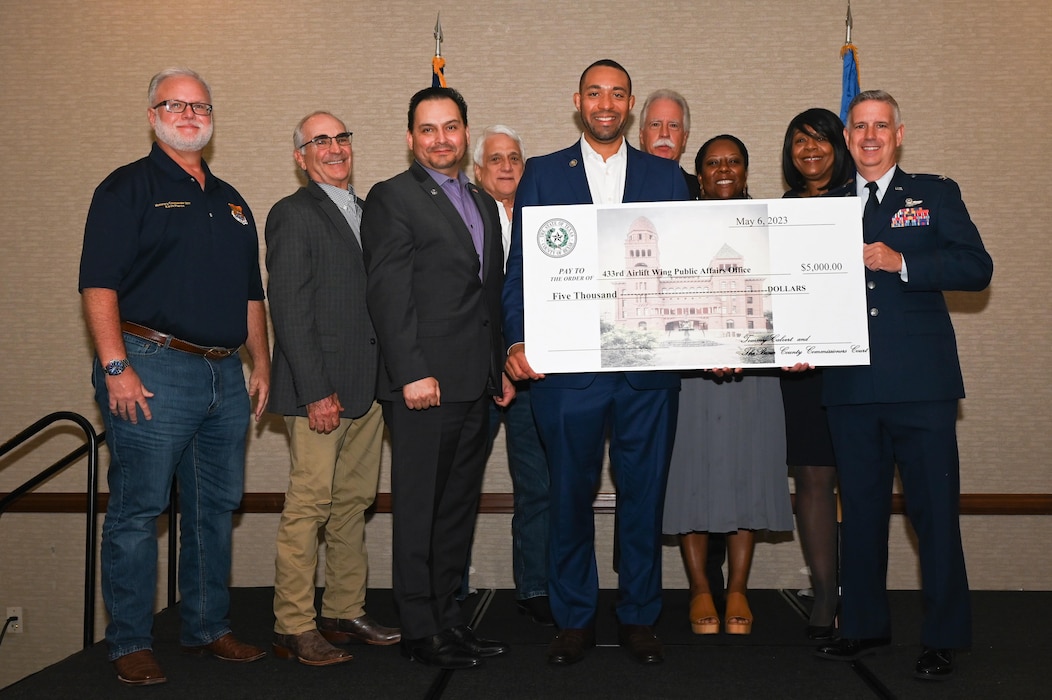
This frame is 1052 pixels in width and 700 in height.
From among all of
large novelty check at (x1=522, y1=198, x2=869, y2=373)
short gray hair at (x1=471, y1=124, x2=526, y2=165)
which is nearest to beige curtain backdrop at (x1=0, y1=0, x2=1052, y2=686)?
short gray hair at (x1=471, y1=124, x2=526, y2=165)

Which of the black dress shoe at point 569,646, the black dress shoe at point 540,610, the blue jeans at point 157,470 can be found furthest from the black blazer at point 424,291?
the black dress shoe at point 540,610

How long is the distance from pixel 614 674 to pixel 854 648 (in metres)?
0.83

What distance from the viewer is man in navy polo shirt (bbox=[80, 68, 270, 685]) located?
2.64 meters

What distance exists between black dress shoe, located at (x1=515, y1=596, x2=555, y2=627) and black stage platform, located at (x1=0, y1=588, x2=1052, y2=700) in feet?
0.38

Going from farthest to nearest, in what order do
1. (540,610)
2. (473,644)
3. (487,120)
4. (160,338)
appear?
(487,120) → (540,610) → (473,644) → (160,338)

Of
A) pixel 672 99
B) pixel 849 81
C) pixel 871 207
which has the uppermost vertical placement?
pixel 849 81

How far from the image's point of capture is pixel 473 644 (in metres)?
2.93

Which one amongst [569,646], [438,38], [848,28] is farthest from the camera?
[438,38]

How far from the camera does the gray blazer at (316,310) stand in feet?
9.41

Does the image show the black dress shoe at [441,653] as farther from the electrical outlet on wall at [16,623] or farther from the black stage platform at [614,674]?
the electrical outlet on wall at [16,623]

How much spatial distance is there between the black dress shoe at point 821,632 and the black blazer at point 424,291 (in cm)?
155

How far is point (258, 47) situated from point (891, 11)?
3.33m

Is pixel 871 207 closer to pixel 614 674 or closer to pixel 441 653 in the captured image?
pixel 614 674

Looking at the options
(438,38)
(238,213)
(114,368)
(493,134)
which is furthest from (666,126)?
(114,368)
